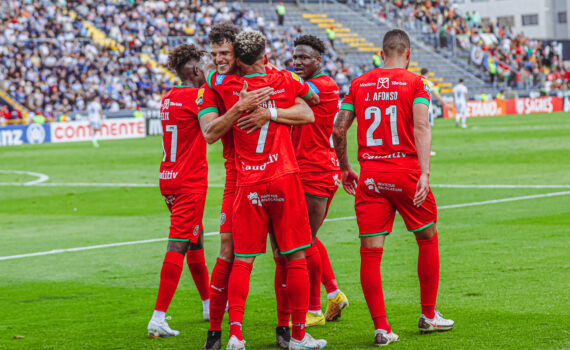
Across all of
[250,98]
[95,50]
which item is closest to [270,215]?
[250,98]

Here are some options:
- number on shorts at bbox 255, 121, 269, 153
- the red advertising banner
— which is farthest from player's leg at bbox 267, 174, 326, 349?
the red advertising banner

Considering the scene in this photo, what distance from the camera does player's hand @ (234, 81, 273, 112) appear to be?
5.89 metres

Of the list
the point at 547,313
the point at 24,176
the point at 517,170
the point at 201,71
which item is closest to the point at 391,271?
the point at 547,313

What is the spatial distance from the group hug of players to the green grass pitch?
0.39m

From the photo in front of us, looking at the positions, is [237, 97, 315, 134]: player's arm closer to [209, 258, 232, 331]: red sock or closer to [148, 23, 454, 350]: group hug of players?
[148, 23, 454, 350]: group hug of players

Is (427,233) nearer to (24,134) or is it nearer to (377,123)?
(377,123)

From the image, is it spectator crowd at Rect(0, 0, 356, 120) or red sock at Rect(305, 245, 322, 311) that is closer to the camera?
red sock at Rect(305, 245, 322, 311)

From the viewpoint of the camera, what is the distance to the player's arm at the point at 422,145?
629 cm

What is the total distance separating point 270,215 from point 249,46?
1.17 meters

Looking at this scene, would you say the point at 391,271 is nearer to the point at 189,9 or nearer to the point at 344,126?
the point at 344,126

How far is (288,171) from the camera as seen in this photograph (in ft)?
19.9

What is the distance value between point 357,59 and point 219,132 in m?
51.8

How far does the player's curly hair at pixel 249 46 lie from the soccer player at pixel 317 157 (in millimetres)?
1345

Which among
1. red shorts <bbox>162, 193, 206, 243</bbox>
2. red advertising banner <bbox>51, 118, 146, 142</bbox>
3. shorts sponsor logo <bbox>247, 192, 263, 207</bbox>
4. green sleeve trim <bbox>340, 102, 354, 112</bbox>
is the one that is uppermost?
green sleeve trim <bbox>340, 102, 354, 112</bbox>
